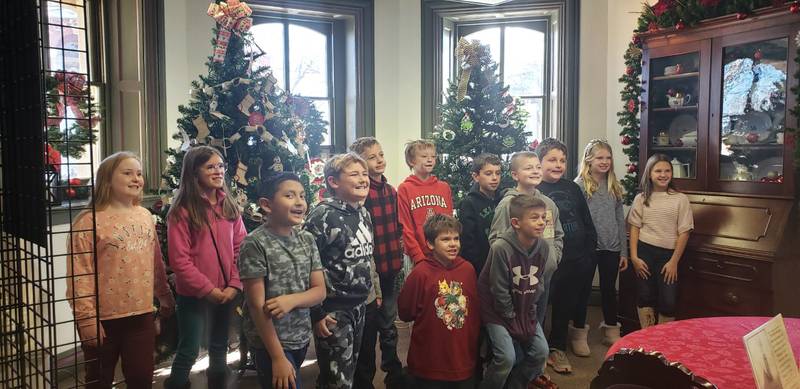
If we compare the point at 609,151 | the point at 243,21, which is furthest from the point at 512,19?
the point at 243,21

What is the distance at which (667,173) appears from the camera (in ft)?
14.2

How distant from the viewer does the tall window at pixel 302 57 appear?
5.78 metres

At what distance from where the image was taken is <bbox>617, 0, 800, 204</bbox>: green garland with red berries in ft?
14.7

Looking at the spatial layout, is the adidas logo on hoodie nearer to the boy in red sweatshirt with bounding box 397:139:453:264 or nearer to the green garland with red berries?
the boy in red sweatshirt with bounding box 397:139:453:264

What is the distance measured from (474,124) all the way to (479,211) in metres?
1.34

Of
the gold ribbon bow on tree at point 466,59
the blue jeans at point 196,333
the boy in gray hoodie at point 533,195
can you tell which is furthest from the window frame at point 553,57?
the blue jeans at point 196,333

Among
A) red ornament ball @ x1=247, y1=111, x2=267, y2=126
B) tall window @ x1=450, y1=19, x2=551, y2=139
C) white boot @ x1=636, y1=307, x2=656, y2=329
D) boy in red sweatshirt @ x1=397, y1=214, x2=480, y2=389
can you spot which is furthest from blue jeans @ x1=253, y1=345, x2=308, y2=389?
tall window @ x1=450, y1=19, x2=551, y2=139

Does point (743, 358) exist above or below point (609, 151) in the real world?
below

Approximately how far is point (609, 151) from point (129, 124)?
3.52 meters

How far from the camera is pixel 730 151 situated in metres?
4.50

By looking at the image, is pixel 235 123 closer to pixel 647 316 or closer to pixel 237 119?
pixel 237 119

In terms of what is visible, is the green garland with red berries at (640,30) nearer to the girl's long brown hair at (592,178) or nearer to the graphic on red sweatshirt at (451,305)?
the girl's long brown hair at (592,178)

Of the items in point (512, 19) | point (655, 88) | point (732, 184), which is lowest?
point (732, 184)

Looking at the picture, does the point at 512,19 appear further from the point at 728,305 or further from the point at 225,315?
the point at 225,315
